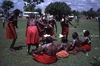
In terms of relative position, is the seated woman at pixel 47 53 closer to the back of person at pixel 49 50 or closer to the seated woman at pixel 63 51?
the back of person at pixel 49 50

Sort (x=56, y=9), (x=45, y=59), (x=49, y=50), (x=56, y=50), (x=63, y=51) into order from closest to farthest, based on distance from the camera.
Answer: (x=49, y=50)
(x=45, y=59)
(x=56, y=50)
(x=63, y=51)
(x=56, y=9)

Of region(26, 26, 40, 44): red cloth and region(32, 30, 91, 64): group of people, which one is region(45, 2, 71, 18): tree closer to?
region(32, 30, 91, 64): group of people

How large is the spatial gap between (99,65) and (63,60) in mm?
1839

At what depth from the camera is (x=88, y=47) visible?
13.3 m

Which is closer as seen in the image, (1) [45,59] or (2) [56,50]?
(1) [45,59]

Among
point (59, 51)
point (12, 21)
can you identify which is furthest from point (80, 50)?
point (12, 21)

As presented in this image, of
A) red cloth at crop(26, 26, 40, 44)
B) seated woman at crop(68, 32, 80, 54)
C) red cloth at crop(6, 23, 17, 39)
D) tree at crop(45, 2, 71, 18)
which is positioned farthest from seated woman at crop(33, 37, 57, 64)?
tree at crop(45, 2, 71, 18)

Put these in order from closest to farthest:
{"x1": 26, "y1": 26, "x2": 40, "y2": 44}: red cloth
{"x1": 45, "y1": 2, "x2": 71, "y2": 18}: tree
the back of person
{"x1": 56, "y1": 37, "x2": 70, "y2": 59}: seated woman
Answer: the back of person, {"x1": 26, "y1": 26, "x2": 40, "y2": 44}: red cloth, {"x1": 56, "y1": 37, "x2": 70, "y2": 59}: seated woman, {"x1": 45, "y1": 2, "x2": 71, "y2": 18}: tree

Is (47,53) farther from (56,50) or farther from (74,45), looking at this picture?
(74,45)

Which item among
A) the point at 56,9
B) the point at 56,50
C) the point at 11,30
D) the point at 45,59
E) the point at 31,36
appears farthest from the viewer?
the point at 56,9

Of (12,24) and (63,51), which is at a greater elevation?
(12,24)

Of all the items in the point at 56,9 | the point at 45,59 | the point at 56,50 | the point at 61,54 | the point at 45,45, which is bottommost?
the point at 56,9

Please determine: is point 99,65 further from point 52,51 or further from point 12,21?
point 12,21

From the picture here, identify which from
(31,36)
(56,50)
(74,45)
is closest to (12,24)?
(31,36)
